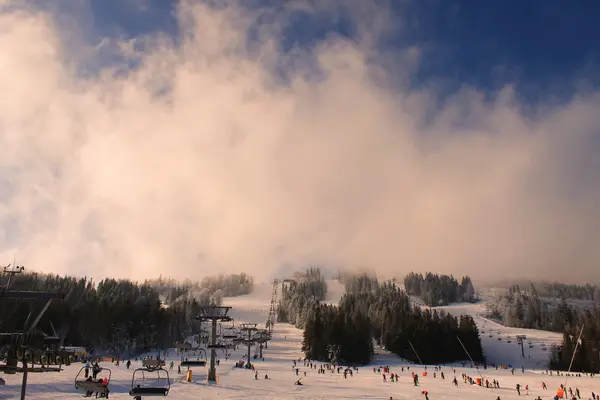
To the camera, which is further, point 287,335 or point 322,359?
point 287,335

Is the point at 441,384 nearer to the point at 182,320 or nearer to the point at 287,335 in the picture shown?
the point at 182,320

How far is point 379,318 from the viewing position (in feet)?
471

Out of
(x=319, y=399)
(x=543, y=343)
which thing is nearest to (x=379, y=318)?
(x=543, y=343)

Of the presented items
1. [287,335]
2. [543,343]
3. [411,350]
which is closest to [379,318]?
[411,350]

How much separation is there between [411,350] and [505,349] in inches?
1703

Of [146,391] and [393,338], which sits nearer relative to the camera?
[146,391]

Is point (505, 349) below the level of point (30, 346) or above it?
below

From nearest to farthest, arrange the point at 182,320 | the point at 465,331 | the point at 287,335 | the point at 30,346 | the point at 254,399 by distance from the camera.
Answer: the point at 30,346
the point at 254,399
the point at 465,331
the point at 182,320
the point at 287,335

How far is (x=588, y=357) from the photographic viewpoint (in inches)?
4299

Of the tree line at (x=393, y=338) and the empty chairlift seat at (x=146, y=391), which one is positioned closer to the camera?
the empty chairlift seat at (x=146, y=391)

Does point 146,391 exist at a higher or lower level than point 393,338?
higher

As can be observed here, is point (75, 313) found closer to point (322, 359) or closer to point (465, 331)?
point (322, 359)

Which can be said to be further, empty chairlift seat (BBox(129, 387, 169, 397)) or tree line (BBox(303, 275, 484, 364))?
tree line (BBox(303, 275, 484, 364))

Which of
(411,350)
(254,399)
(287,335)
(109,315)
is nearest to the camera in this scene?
(254,399)
